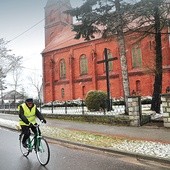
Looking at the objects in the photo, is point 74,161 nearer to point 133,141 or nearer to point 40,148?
point 40,148

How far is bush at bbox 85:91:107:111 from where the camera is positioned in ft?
65.1

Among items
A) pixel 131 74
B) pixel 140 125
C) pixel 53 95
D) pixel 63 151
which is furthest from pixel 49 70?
pixel 63 151

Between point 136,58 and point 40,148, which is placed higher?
point 136,58

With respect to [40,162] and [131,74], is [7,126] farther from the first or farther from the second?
[131,74]

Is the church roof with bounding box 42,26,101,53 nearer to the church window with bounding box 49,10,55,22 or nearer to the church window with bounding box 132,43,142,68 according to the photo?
the church window with bounding box 49,10,55,22

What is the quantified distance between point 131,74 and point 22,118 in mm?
29057

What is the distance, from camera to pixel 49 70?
46.0 meters

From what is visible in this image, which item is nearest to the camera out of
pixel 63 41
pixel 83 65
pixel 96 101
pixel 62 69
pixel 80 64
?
pixel 96 101

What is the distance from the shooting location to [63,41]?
46031mm

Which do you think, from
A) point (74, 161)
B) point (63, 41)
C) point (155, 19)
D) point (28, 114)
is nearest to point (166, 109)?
point (155, 19)

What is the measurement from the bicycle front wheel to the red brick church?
2639cm

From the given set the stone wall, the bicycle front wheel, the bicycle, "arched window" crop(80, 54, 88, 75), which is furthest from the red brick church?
the bicycle front wheel

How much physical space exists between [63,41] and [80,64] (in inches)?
245

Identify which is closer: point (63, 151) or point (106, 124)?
point (63, 151)
